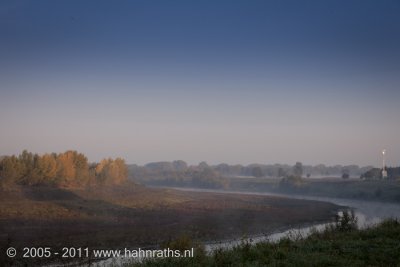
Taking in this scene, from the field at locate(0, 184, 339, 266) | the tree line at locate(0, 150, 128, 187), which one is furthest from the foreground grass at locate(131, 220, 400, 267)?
the tree line at locate(0, 150, 128, 187)

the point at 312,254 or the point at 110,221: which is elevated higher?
the point at 312,254

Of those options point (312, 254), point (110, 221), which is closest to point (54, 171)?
point (110, 221)

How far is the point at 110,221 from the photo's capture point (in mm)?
51938

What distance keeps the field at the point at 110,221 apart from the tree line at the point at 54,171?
21.0ft

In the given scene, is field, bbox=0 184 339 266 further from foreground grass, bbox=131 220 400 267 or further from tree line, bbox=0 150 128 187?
foreground grass, bbox=131 220 400 267

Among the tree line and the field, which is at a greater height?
the tree line

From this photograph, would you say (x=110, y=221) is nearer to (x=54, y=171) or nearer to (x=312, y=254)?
(x=312, y=254)

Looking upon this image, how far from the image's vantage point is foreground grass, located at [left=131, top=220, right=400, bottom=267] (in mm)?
15038

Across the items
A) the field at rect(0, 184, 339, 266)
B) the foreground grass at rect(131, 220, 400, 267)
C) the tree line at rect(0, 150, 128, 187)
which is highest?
the tree line at rect(0, 150, 128, 187)

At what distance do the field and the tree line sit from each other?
6390 mm

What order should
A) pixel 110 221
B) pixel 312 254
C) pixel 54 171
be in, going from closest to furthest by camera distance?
1. pixel 312 254
2. pixel 110 221
3. pixel 54 171

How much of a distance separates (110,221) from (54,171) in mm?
44045

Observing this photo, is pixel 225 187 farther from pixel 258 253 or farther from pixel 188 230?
pixel 258 253

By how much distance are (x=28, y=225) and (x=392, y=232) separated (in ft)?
125
